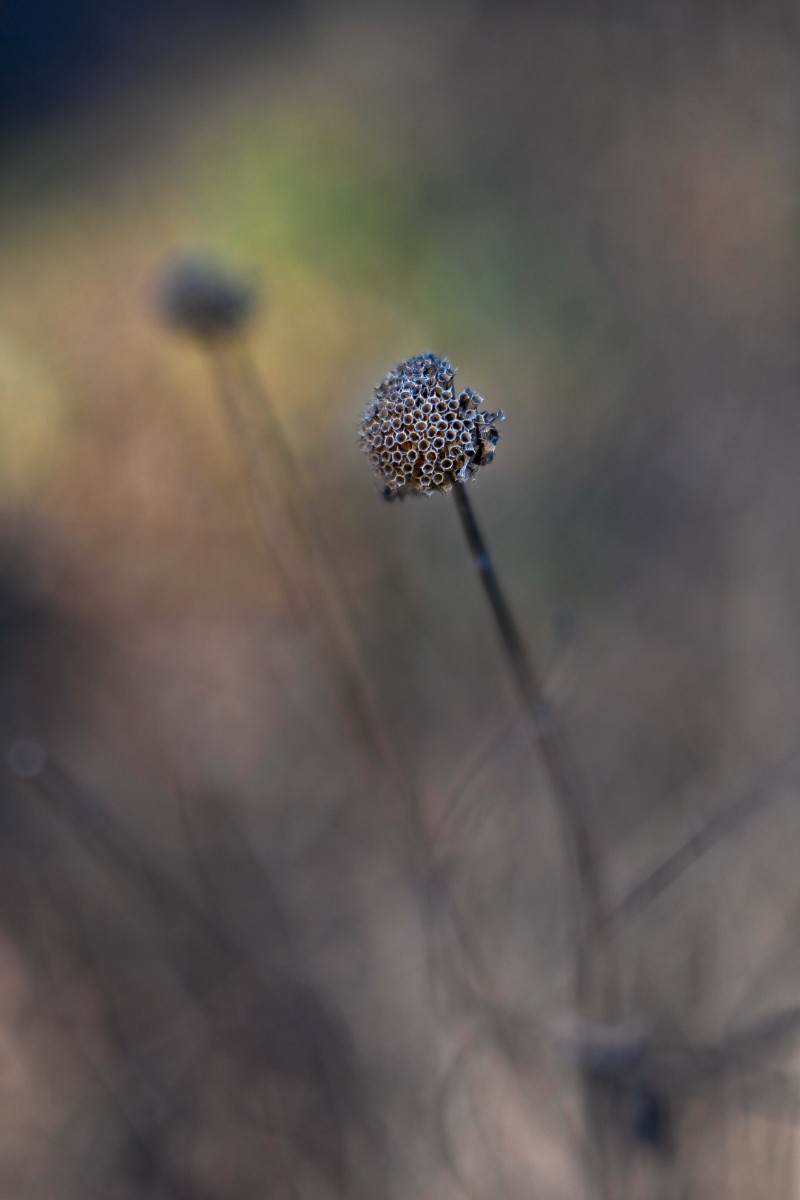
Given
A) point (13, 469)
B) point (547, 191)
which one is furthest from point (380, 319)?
point (13, 469)

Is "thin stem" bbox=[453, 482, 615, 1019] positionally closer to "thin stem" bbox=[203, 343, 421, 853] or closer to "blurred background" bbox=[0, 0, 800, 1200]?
"blurred background" bbox=[0, 0, 800, 1200]

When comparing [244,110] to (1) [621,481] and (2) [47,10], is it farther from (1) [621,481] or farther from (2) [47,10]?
(1) [621,481]

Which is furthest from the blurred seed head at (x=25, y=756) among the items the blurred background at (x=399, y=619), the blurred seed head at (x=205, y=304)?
the blurred seed head at (x=205, y=304)

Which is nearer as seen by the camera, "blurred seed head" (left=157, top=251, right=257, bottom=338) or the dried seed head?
the dried seed head

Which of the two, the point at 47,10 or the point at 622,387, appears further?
the point at 47,10

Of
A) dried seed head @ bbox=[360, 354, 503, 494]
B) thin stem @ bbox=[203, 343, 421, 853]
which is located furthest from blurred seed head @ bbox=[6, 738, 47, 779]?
dried seed head @ bbox=[360, 354, 503, 494]

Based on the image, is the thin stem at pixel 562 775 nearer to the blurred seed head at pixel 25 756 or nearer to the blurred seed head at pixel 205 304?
the blurred seed head at pixel 205 304

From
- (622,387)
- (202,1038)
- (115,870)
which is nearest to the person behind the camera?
(202,1038)
